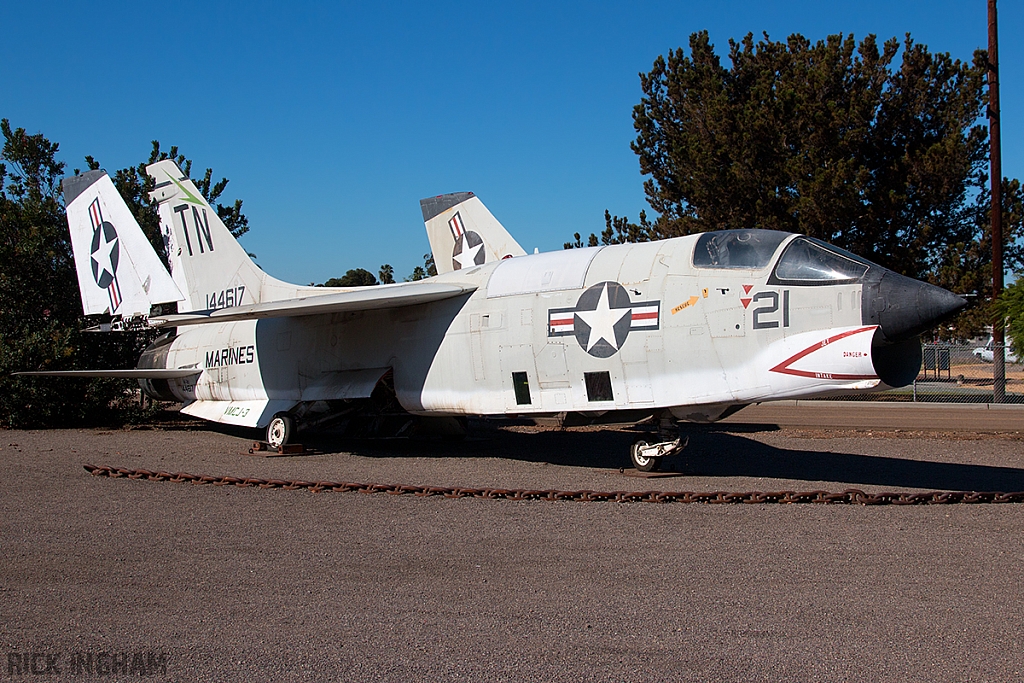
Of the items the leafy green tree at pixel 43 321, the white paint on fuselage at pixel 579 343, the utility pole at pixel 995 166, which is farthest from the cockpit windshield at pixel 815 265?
the leafy green tree at pixel 43 321

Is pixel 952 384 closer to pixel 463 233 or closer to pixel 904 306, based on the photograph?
pixel 463 233

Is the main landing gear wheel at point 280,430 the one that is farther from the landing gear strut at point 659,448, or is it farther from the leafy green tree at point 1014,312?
the leafy green tree at point 1014,312

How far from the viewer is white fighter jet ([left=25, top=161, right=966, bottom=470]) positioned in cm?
866

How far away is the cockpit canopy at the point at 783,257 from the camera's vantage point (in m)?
8.70

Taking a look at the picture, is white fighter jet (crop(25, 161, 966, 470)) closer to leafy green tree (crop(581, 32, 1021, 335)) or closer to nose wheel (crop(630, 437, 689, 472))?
nose wheel (crop(630, 437, 689, 472))

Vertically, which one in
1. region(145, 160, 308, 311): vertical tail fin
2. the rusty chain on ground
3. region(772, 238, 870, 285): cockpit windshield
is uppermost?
region(145, 160, 308, 311): vertical tail fin

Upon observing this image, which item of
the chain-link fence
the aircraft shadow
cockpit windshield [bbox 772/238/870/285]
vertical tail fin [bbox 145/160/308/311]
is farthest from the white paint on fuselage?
the chain-link fence

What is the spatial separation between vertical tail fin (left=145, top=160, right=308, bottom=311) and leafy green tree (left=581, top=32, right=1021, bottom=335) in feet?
51.1

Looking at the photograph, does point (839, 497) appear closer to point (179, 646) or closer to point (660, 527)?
point (660, 527)

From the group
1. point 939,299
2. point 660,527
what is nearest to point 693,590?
point 660,527

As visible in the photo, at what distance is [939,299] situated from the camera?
26.2 feet

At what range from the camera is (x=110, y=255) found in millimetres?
17156

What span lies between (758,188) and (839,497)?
748 inches

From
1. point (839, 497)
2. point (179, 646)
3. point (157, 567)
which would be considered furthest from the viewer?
point (839, 497)
